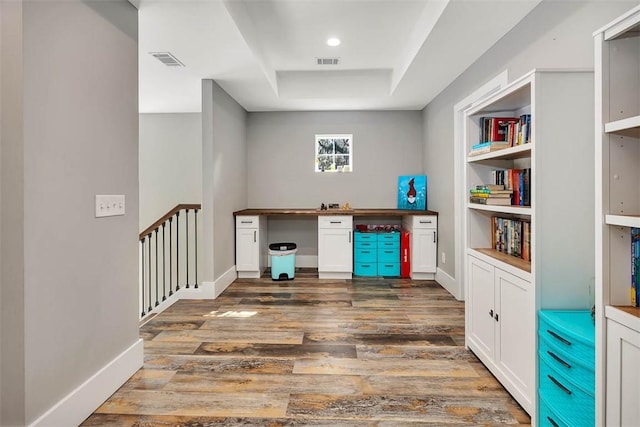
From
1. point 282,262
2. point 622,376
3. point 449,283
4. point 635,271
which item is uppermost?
point 635,271

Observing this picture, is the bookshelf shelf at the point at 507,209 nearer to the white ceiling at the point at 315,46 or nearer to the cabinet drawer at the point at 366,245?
the white ceiling at the point at 315,46

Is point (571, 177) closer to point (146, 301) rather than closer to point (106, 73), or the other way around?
point (106, 73)

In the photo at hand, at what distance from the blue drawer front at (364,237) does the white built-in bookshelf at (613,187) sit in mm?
3726

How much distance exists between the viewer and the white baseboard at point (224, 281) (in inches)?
161

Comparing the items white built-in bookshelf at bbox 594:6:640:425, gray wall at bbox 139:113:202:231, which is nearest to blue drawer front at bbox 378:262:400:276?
gray wall at bbox 139:113:202:231

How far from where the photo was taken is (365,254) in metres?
5.07

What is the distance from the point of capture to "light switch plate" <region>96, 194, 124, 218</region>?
1.99 metres

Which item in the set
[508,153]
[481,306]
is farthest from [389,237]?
[508,153]

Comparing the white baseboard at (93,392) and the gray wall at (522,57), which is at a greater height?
the gray wall at (522,57)

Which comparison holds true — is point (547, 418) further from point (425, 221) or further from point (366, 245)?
point (366, 245)

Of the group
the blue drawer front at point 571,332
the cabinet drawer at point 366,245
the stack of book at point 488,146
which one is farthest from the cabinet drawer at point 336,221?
the blue drawer front at point 571,332

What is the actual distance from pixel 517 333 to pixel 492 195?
32.6 inches

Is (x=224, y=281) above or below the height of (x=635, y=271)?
below

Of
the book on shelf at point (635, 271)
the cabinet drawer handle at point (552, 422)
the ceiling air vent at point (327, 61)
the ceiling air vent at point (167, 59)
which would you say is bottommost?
the cabinet drawer handle at point (552, 422)
